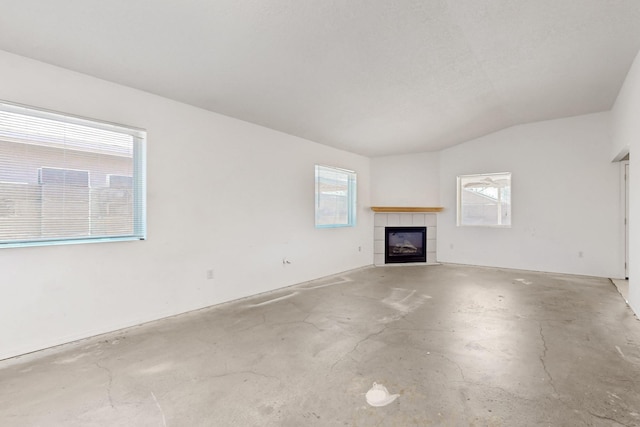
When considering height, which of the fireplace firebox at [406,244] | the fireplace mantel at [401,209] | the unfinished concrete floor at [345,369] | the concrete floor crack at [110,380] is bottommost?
the concrete floor crack at [110,380]

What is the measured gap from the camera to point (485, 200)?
6.12m

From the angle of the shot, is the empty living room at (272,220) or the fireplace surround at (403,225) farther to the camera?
the fireplace surround at (403,225)

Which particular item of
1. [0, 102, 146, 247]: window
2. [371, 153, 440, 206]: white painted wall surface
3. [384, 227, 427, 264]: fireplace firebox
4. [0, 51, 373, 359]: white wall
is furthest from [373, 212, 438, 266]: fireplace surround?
[0, 102, 146, 247]: window

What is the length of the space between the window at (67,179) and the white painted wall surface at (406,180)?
4657mm

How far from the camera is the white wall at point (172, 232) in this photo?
243cm

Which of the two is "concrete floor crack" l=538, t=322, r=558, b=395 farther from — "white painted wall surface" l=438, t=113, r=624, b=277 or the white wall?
"white painted wall surface" l=438, t=113, r=624, b=277

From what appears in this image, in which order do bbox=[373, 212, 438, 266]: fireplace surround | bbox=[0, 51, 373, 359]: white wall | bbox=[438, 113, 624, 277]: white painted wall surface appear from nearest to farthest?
bbox=[0, 51, 373, 359]: white wall
bbox=[438, 113, 624, 277]: white painted wall surface
bbox=[373, 212, 438, 266]: fireplace surround

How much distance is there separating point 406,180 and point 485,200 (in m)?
1.60

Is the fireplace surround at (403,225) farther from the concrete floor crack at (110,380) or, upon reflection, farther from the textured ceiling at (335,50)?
the concrete floor crack at (110,380)

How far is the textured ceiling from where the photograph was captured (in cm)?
210

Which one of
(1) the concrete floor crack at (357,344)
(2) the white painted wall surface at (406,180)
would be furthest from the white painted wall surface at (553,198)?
(1) the concrete floor crack at (357,344)

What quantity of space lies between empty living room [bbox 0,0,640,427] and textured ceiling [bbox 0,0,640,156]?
21 mm

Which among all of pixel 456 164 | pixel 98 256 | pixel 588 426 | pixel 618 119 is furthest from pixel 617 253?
pixel 98 256

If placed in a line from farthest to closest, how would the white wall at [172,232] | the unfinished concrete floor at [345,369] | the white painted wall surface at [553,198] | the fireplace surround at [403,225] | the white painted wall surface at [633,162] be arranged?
the fireplace surround at [403,225], the white painted wall surface at [553,198], the white painted wall surface at [633,162], the white wall at [172,232], the unfinished concrete floor at [345,369]
